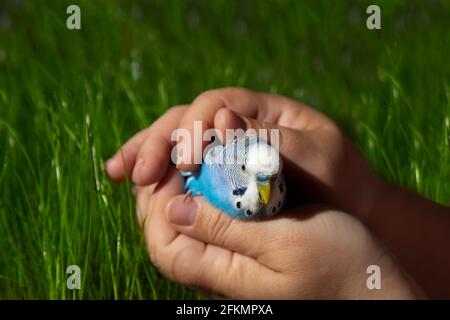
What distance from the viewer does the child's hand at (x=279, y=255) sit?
1.27m

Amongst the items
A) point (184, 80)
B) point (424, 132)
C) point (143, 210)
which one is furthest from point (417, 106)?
point (143, 210)

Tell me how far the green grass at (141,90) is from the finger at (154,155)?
118 mm

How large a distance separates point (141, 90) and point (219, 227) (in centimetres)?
105

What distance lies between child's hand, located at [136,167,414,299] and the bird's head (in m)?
0.18

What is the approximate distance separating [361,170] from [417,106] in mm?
854

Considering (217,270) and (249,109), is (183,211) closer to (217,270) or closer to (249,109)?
(217,270)

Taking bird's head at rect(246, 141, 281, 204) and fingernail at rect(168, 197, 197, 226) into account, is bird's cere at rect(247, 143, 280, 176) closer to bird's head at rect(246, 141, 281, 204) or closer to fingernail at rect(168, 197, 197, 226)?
bird's head at rect(246, 141, 281, 204)

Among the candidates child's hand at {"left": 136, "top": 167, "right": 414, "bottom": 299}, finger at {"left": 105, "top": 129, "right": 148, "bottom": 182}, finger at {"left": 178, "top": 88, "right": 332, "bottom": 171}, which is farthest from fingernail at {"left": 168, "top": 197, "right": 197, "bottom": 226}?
finger at {"left": 105, "top": 129, "right": 148, "bottom": 182}

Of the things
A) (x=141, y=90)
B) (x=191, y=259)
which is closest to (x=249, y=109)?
(x=191, y=259)

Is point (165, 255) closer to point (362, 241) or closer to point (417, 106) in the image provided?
point (362, 241)

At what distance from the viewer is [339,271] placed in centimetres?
130

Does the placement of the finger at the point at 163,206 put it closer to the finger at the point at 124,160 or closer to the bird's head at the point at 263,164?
the finger at the point at 124,160

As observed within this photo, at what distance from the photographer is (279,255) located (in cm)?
129

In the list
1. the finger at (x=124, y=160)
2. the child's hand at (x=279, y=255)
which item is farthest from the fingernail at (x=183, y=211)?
the finger at (x=124, y=160)
